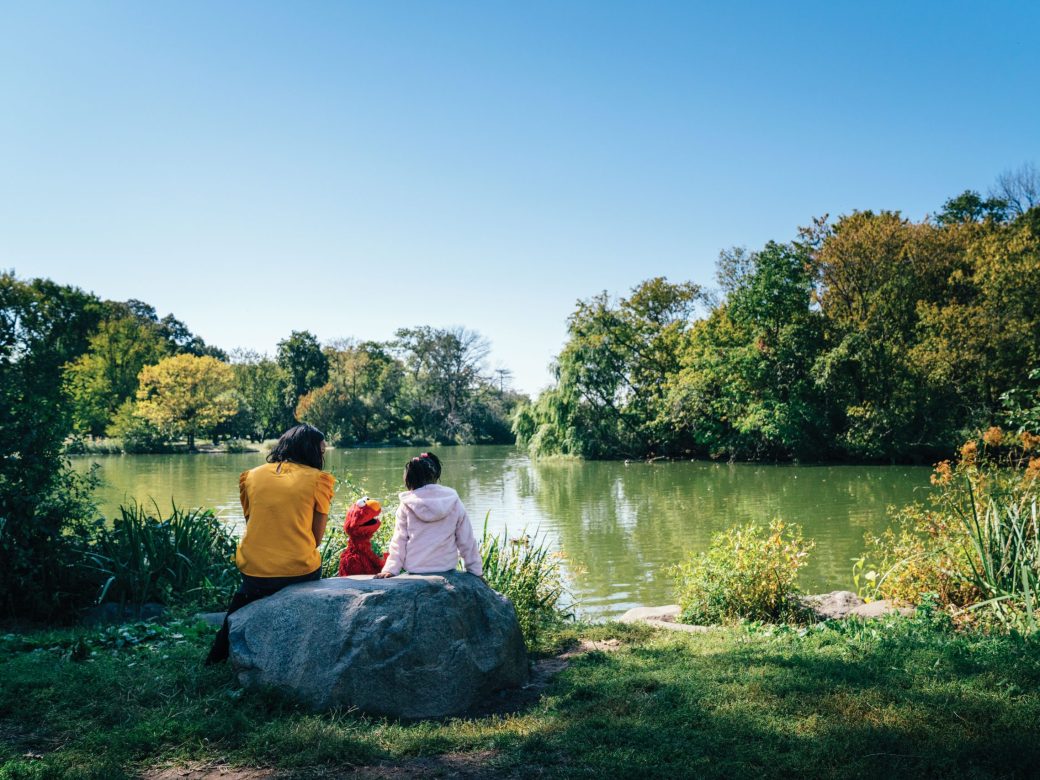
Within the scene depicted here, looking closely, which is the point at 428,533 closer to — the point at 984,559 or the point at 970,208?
the point at 984,559

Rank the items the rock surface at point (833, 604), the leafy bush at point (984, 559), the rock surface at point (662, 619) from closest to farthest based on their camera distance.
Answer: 1. the leafy bush at point (984, 559)
2. the rock surface at point (662, 619)
3. the rock surface at point (833, 604)

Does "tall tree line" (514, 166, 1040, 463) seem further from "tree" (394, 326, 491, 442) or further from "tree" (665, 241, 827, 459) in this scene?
"tree" (394, 326, 491, 442)

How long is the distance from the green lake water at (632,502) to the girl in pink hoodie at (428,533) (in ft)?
11.4

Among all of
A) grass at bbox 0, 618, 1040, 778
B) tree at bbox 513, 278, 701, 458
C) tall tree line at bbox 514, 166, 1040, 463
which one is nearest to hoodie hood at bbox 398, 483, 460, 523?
grass at bbox 0, 618, 1040, 778

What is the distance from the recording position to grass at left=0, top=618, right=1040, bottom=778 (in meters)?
3.05

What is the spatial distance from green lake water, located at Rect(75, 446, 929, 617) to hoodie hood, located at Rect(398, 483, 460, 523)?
3.48 meters

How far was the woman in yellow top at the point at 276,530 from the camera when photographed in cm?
435

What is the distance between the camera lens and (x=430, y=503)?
Result: 186 inches

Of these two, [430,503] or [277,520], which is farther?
[430,503]

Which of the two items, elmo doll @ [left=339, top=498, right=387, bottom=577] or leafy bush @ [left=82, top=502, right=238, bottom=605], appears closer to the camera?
elmo doll @ [left=339, top=498, right=387, bottom=577]

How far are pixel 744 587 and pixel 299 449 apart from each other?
14.0 feet

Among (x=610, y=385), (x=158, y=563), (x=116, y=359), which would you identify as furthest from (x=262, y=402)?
(x=158, y=563)

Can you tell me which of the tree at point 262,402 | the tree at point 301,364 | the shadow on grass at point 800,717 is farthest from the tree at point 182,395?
the shadow on grass at point 800,717

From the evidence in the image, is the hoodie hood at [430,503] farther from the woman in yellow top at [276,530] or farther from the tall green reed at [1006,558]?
the tall green reed at [1006,558]
